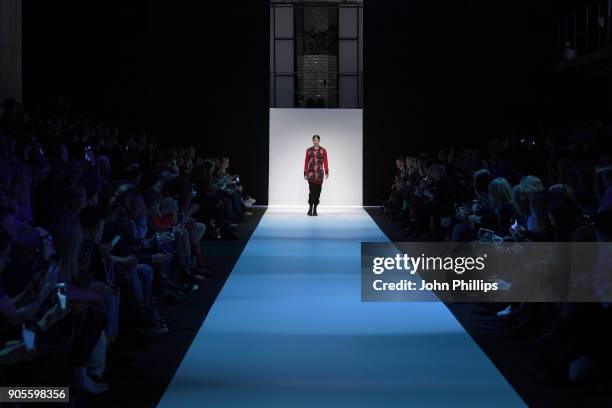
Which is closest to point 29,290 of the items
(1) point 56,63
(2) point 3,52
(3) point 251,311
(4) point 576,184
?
(3) point 251,311

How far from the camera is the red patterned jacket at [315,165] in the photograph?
50.8ft

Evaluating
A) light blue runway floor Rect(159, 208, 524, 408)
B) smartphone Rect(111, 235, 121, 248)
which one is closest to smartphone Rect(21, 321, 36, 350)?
light blue runway floor Rect(159, 208, 524, 408)

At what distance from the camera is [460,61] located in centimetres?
1692

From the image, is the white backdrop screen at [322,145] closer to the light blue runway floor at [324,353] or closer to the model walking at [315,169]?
the model walking at [315,169]

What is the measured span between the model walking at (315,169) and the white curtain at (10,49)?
15.8ft

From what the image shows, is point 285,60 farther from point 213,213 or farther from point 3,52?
point 213,213

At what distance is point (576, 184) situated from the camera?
24.0ft

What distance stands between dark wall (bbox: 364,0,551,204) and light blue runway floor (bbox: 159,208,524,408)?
29.3 ft

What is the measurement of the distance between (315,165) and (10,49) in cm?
515

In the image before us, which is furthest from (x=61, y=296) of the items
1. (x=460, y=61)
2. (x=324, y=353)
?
(x=460, y=61)

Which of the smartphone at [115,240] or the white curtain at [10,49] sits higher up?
the white curtain at [10,49]

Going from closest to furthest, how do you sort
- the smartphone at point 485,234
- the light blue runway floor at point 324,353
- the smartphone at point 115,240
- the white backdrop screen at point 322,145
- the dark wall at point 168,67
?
the light blue runway floor at point 324,353
the smartphone at point 115,240
the smartphone at point 485,234
the dark wall at point 168,67
the white backdrop screen at point 322,145

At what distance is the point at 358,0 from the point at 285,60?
1720 millimetres

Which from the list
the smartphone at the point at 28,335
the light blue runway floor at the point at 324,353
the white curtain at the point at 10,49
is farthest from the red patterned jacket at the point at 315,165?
the smartphone at the point at 28,335
